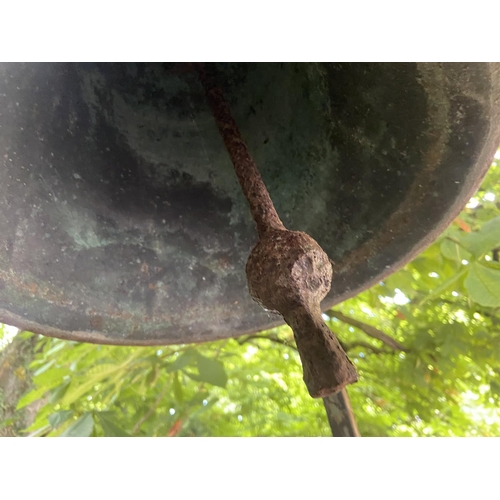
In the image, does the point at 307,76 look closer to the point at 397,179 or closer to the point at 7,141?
the point at 397,179

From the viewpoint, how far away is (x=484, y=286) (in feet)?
3.90

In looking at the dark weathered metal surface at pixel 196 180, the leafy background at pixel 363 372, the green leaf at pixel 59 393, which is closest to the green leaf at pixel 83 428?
the leafy background at pixel 363 372

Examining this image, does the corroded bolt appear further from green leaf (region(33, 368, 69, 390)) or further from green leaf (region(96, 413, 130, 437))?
green leaf (region(33, 368, 69, 390))

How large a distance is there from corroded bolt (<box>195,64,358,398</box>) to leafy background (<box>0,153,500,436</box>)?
675 millimetres

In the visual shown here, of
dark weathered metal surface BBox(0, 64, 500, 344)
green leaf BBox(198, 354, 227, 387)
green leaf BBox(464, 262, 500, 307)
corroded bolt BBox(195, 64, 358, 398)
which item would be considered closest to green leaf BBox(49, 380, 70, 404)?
green leaf BBox(198, 354, 227, 387)

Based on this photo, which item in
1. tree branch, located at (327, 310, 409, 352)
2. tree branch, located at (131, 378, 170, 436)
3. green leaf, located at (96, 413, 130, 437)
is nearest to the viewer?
green leaf, located at (96, 413, 130, 437)

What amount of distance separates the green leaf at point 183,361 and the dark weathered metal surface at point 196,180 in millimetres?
421

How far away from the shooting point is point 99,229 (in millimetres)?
1090

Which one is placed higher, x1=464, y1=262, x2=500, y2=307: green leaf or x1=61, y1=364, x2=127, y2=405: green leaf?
x1=464, y1=262, x2=500, y2=307: green leaf

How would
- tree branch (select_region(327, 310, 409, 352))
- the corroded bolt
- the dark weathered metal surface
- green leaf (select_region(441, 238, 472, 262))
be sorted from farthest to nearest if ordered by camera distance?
tree branch (select_region(327, 310, 409, 352)), green leaf (select_region(441, 238, 472, 262)), the dark weathered metal surface, the corroded bolt

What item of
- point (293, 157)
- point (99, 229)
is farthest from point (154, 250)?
point (293, 157)

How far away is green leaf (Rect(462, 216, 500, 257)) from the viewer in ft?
4.08

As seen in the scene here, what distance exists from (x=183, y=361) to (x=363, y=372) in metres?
1.14

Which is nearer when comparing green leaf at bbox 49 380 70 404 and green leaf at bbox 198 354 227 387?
green leaf at bbox 198 354 227 387
